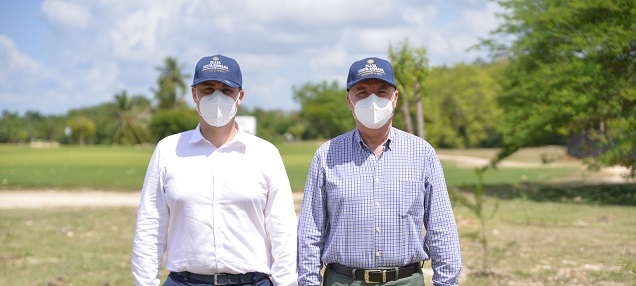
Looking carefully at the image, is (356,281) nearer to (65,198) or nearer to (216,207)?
(216,207)

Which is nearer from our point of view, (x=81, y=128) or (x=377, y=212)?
(x=377, y=212)

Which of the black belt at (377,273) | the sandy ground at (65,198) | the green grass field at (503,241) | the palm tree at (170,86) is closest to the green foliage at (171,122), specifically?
the palm tree at (170,86)

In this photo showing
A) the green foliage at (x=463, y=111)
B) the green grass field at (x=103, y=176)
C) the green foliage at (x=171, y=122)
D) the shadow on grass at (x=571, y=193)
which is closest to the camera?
the shadow on grass at (x=571, y=193)

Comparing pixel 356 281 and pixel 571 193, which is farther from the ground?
pixel 356 281

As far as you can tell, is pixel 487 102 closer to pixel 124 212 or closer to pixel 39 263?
pixel 124 212

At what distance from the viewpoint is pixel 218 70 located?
3.64m

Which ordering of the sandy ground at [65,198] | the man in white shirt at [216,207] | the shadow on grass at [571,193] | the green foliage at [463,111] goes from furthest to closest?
the green foliage at [463,111] < the shadow on grass at [571,193] < the sandy ground at [65,198] < the man in white shirt at [216,207]

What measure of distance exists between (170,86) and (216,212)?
94.6 m

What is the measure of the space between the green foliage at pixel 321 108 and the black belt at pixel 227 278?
85029 millimetres

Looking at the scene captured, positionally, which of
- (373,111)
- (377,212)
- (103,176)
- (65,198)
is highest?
(373,111)

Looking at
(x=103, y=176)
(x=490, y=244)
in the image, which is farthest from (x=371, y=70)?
(x=103, y=176)

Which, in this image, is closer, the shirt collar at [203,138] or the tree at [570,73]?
the shirt collar at [203,138]

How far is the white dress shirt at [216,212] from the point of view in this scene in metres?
3.59

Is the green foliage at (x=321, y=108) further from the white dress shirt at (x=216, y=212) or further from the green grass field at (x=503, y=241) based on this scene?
the white dress shirt at (x=216, y=212)
